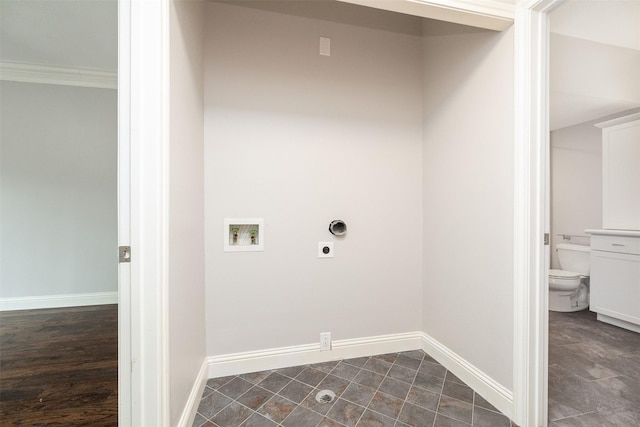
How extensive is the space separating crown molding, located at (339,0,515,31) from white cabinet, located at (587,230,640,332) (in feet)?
8.27

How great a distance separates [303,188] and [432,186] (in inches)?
38.7

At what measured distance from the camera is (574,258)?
331 cm

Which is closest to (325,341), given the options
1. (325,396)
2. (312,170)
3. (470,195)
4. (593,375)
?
(325,396)

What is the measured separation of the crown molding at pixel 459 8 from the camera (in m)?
1.36

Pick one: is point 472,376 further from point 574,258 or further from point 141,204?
point 574,258

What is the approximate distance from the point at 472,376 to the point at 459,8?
6.91ft

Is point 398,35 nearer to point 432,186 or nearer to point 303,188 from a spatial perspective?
point 432,186

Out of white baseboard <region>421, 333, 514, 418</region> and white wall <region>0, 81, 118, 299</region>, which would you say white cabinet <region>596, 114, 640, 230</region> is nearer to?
white baseboard <region>421, 333, 514, 418</region>

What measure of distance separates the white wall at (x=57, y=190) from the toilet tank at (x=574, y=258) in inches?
218

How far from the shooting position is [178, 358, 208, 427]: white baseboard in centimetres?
128

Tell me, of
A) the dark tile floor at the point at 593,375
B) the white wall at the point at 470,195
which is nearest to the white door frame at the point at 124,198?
A: the white wall at the point at 470,195

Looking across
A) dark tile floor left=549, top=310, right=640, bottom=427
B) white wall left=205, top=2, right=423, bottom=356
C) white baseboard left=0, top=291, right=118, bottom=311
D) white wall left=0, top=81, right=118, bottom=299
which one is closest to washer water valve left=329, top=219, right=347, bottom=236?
white wall left=205, top=2, right=423, bottom=356

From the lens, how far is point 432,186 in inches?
80.0

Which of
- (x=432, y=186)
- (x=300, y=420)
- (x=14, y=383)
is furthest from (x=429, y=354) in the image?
(x=14, y=383)
